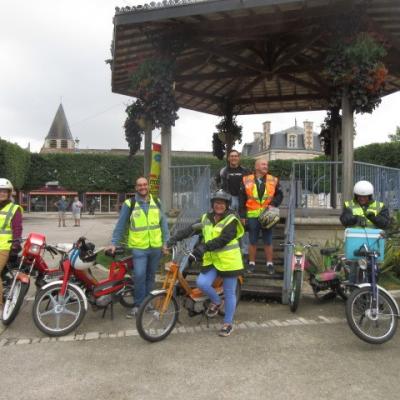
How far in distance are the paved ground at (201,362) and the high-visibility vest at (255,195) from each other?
5.19 feet

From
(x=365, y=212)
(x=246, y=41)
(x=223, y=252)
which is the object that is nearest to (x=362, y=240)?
(x=365, y=212)

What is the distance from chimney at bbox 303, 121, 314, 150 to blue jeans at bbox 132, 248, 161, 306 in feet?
226

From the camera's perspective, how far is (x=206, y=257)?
4.68 metres

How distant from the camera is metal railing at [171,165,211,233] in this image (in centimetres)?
759

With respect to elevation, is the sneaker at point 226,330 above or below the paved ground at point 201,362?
above

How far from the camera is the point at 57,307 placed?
4.58 m

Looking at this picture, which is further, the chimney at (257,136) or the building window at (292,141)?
the chimney at (257,136)

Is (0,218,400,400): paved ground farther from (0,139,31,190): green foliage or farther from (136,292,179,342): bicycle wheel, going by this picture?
(0,139,31,190): green foliage

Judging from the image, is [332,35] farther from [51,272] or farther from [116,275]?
[51,272]

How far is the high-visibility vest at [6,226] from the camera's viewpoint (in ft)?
16.8

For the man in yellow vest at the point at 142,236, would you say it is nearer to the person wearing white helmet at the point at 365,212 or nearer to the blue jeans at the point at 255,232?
the blue jeans at the point at 255,232

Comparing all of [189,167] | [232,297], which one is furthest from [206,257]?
[189,167]

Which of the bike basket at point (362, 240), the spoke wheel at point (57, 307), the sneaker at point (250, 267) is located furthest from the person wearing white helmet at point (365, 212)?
the spoke wheel at point (57, 307)

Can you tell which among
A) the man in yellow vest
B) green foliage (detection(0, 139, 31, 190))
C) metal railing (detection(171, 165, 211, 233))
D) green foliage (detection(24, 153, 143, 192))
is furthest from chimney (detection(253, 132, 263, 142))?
the man in yellow vest
